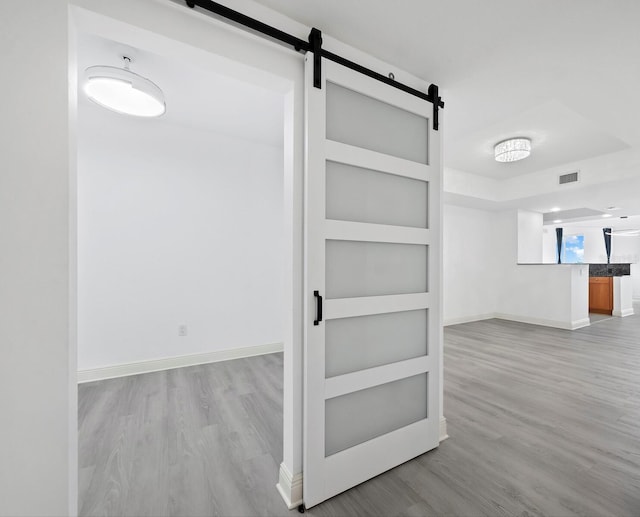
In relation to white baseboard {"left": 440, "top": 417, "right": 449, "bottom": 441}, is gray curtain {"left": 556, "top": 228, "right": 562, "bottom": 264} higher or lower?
higher

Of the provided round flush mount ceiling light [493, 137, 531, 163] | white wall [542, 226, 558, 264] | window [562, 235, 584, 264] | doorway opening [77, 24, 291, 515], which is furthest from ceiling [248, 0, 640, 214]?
window [562, 235, 584, 264]

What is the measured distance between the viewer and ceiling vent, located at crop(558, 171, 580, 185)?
435cm

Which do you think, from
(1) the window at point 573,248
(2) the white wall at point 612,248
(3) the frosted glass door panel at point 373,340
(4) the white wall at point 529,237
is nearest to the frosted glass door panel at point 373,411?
(3) the frosted glass door panel at point 373,340

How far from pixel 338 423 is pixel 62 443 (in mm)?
1253

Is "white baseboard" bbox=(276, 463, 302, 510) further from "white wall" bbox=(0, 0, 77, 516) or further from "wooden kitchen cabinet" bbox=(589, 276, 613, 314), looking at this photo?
"wooden kitchen cabinet" bbox=(589, 276, 613, 314)

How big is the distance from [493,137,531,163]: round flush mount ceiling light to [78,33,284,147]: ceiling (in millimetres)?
2889

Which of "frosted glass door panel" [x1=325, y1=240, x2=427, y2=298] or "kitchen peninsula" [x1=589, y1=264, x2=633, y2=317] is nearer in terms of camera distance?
"frosted glass door panel" [x1=325, y1=240, x2=427, y2=298]

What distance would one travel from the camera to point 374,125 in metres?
1.77

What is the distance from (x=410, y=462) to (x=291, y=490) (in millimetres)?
834

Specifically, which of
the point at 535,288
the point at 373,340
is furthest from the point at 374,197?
the point at 535,288

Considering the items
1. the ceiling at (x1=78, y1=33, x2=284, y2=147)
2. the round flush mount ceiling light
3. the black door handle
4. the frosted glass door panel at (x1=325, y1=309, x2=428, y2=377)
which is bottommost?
the frosted glass door panel at (x1=325, y1=309, x2=428, y2=377)

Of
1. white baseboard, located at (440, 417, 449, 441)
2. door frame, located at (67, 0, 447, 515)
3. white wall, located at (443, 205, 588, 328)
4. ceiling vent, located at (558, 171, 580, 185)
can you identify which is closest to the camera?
door frame, located at (67, 0, 447, 515)

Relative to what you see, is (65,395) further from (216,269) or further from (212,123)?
(212,123)

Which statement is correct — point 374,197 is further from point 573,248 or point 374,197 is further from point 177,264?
point 573,248
